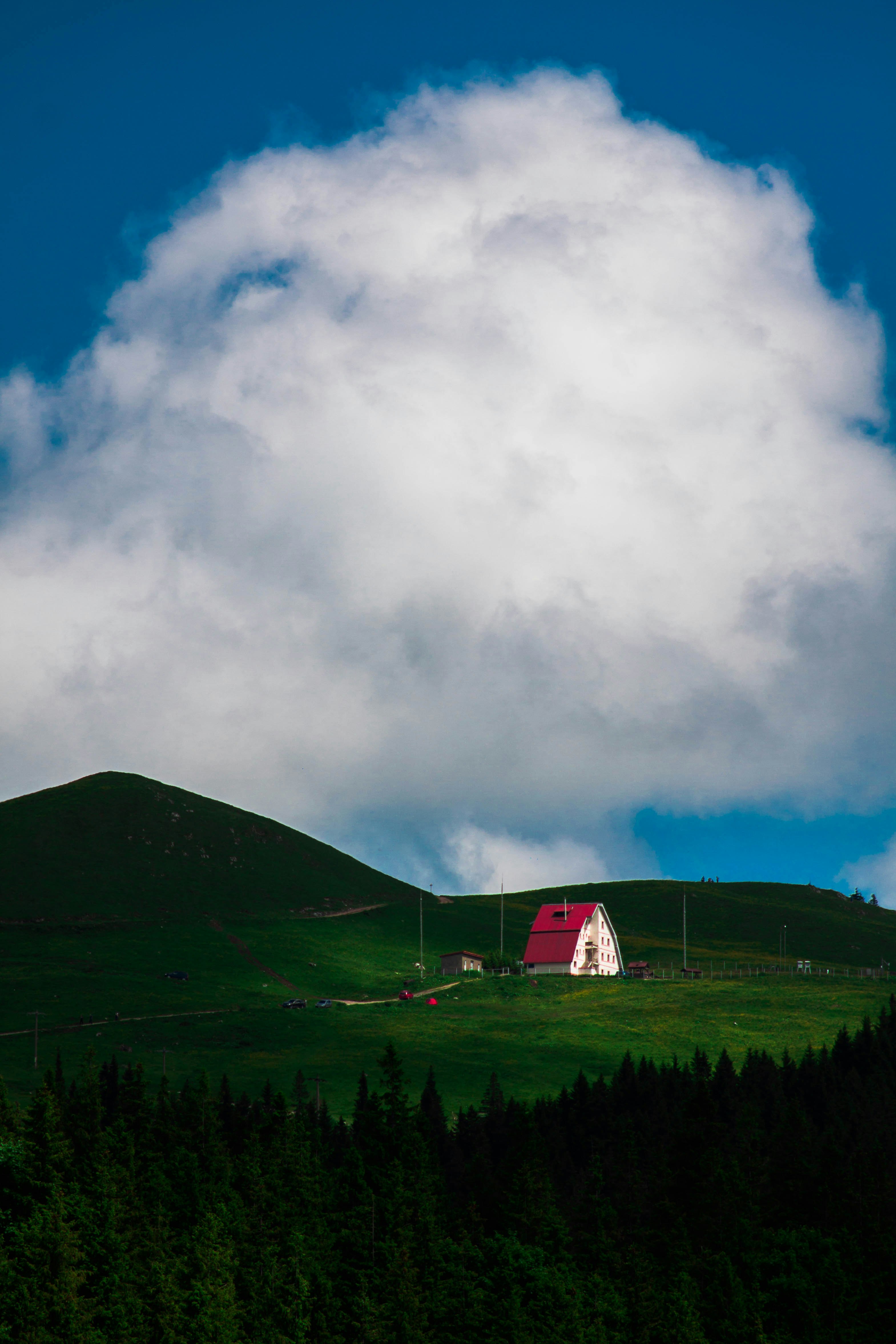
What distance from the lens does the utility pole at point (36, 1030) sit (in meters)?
126

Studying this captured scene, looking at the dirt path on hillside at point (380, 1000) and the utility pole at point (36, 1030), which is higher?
the dirt path on hillside at point (380, 1000)

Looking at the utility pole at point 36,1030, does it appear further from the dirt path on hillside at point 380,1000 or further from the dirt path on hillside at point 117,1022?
the dirt path on hillside at point 380,1000

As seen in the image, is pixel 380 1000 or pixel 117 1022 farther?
pixel 380 1000

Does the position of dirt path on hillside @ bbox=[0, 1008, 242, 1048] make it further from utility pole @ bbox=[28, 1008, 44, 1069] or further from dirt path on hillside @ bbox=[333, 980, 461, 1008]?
dirt path on hillside @ bbox=[333, 980, 461, 1008]

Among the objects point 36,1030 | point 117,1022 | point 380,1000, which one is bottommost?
point 36,1030

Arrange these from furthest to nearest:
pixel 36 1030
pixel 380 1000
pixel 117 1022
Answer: pixel 380 1000, pixel 117 1022, pixel 36 1030

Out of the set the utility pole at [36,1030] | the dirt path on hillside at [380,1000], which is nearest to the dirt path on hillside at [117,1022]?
the utility pole at [36,1030]

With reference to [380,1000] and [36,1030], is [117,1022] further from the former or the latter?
[380,1000]

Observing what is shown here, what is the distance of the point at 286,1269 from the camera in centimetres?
7069

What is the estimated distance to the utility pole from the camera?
12600 cm

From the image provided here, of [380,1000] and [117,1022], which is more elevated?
[380,1000]

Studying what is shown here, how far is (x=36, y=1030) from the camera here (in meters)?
132

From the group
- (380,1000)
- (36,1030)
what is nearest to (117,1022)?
(36,1030)

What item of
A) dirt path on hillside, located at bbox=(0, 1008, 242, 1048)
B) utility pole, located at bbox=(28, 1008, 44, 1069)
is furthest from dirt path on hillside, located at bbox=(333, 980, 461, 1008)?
utility pole, located at bbox=(28, 1008, 44, 1069)
